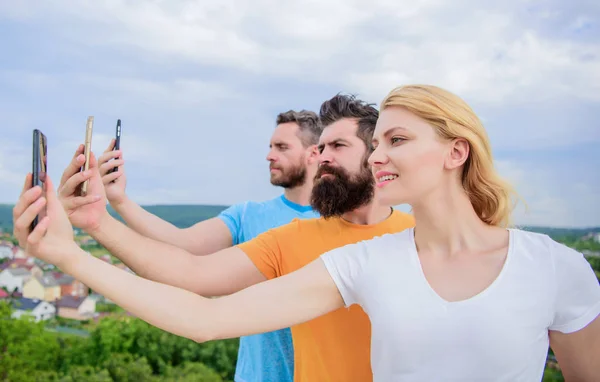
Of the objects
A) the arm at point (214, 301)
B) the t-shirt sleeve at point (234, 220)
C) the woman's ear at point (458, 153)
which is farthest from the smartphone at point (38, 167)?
the t-shirt sleeve at point (234, 220)

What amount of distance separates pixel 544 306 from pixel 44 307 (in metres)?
61.9

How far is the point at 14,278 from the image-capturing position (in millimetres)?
60781

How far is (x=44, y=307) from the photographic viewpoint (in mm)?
58188

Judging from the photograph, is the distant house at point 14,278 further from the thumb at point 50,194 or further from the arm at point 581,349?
the arm at point 581,349

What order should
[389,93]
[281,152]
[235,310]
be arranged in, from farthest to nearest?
[281,152] < [389,93] < [235,310]

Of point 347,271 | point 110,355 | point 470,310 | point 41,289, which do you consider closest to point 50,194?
point 347,271

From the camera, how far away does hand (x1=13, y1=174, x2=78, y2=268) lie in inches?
88.9

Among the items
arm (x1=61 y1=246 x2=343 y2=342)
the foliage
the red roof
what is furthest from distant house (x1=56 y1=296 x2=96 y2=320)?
arm (x1=61 y1=246 x2=343 y2=342)

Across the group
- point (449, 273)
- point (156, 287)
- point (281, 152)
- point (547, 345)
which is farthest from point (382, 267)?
point (281, 152)

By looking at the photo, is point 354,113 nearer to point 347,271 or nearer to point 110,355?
point 347,271

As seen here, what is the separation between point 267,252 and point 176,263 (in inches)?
18.7

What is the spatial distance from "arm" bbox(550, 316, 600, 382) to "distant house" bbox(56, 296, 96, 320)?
54.9 m

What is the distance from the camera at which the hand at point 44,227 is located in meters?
2.26

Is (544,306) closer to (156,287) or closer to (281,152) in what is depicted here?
(156,287)
